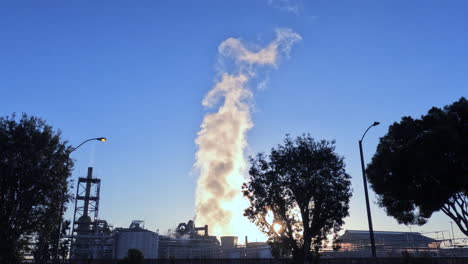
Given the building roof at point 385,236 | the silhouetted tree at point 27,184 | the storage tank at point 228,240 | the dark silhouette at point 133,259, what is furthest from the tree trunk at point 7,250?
the storage tank at point 228,240

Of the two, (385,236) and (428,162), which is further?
(385,236)

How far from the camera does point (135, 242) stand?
268 ft

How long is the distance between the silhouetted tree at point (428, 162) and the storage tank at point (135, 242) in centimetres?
6141

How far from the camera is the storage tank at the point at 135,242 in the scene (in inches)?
3216

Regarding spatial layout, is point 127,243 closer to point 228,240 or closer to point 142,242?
point 142,242

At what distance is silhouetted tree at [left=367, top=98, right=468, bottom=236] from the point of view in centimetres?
2889

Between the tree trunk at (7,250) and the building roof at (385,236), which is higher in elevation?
the building roof at (385,236)

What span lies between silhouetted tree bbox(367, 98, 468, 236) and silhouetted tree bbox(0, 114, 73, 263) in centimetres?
2702

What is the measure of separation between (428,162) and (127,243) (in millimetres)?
68932

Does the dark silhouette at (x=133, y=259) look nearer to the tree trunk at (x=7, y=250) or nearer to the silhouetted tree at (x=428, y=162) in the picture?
the tree trunk at (x=7, y=250)

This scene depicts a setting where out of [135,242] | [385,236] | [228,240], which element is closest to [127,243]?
[135,242]

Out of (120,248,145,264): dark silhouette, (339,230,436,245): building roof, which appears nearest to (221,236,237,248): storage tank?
(339,230,436,245): building roof

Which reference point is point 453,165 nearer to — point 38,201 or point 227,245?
point 38,201

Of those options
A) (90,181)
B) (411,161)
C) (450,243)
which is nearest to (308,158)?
(411,161)
